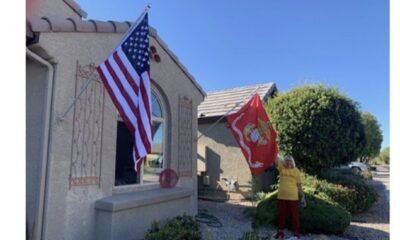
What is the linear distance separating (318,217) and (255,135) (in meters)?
2.85

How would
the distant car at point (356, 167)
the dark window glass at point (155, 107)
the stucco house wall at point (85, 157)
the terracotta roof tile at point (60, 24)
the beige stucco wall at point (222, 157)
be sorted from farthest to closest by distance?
1. the distant car at point (356, 167)
2. the beige stucco wall at point (222, 157)
3. the dark window glass at point (155, 107)
4. the stucco house wall at point (85, 157)
5. the terracotta roof tile at point (60, 24)

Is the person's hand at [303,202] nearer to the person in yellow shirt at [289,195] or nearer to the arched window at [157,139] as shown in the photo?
the person in yellow shirt at [289,195]

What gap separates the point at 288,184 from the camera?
8430mm

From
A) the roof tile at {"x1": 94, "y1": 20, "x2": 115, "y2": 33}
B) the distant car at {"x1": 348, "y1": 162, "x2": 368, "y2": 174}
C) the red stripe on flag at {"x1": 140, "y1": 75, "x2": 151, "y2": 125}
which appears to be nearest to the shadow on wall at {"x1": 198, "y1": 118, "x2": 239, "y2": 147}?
the distant car at {"x1": 348, "y1": 162, "x2": 368, "y2": 174}

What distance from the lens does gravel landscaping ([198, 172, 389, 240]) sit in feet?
27.0

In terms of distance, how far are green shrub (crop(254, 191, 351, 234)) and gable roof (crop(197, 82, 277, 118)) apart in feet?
21.8

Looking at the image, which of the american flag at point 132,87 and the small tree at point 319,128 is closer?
the american flag at point 132,87

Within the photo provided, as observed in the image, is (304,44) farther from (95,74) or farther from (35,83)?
(35,83)

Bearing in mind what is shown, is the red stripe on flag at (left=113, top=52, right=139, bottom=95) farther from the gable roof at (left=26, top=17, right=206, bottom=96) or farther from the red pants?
the red pants

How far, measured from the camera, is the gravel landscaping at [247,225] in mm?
8234

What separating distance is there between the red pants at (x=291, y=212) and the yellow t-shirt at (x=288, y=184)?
144 millimetres

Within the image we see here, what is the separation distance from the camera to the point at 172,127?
9.56m

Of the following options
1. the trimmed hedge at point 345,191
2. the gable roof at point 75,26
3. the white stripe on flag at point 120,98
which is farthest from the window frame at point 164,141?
the trimmed hedge at point 345,191

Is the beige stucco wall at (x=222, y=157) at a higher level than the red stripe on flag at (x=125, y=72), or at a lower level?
lower
